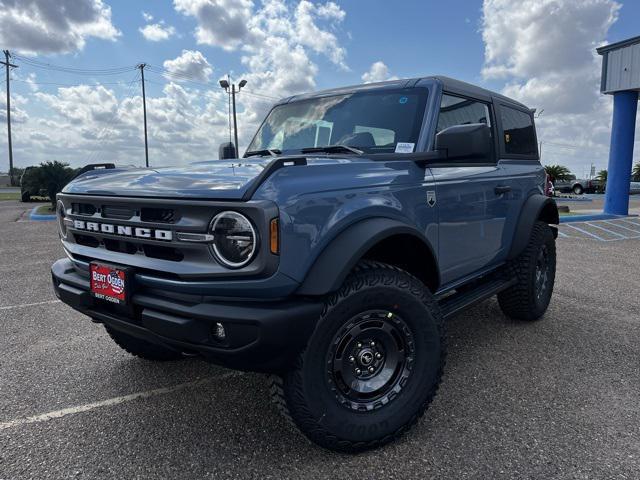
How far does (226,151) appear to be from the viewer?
4.23 m

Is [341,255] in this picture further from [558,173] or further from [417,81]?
[558,173]

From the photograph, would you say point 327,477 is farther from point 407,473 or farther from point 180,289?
point 180,289

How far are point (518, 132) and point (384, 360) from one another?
2.82 m

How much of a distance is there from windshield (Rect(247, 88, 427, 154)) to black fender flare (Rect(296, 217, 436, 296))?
2.59ft

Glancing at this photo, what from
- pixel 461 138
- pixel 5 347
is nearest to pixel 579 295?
pixel 461 138

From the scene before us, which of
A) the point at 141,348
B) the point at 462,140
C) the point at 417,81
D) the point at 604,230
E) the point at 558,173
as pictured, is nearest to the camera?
the point at 462,140

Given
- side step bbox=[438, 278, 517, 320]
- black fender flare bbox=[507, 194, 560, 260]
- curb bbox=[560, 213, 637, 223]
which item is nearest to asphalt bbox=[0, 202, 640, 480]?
side step bbox=[438, 278, 517, 320]

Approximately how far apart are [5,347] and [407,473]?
326 centimetres

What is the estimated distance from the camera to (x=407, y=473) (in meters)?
2.08

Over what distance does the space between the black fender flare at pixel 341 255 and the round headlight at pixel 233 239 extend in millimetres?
270

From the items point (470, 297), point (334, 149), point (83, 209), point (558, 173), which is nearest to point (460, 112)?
point (334, 149)

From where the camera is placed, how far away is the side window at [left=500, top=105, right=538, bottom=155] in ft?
12.7

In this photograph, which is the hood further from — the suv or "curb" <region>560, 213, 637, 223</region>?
"curb" <region>560, 213, 637, 223</region>

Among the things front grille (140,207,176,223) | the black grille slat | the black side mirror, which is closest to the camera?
front grille (140,207,176,223)
